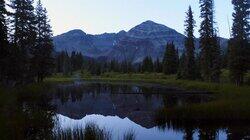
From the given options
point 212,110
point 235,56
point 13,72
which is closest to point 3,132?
point 212,110

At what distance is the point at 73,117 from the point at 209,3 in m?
45.2

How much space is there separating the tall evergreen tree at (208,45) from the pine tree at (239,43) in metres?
7.20

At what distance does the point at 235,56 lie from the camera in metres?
54.6

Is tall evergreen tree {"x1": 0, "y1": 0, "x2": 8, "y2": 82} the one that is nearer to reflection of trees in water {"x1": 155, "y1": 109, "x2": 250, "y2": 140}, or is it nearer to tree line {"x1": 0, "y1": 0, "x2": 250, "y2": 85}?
tree line {"x1": 0, "y1": 0, "x2": 250, "y2": 85}

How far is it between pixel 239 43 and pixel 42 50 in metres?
30.4

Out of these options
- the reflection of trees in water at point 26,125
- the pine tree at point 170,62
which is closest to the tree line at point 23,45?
the reflection of trees in water at point 26,125

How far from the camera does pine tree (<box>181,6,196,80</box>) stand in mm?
73000

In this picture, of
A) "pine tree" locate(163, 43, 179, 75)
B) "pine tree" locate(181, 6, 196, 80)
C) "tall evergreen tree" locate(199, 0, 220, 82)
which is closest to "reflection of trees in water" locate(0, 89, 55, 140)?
"tall evergreen tree" locate(199, 0, 220, 82)

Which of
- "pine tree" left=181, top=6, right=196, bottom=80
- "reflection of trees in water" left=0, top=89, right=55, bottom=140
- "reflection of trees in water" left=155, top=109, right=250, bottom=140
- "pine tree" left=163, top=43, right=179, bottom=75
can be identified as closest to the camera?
"reflection of trees in water" left=0, top=89, right=55, bottom=140

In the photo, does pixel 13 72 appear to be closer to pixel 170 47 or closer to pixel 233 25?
pixel 233 25

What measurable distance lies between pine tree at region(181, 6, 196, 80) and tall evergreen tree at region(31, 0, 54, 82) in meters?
26.5

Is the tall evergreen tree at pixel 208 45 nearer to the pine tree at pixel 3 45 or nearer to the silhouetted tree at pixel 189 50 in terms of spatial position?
the silhouetted tree at pixel 189 50

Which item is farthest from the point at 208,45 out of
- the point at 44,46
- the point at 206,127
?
the point at 206,127

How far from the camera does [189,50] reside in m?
74.2
